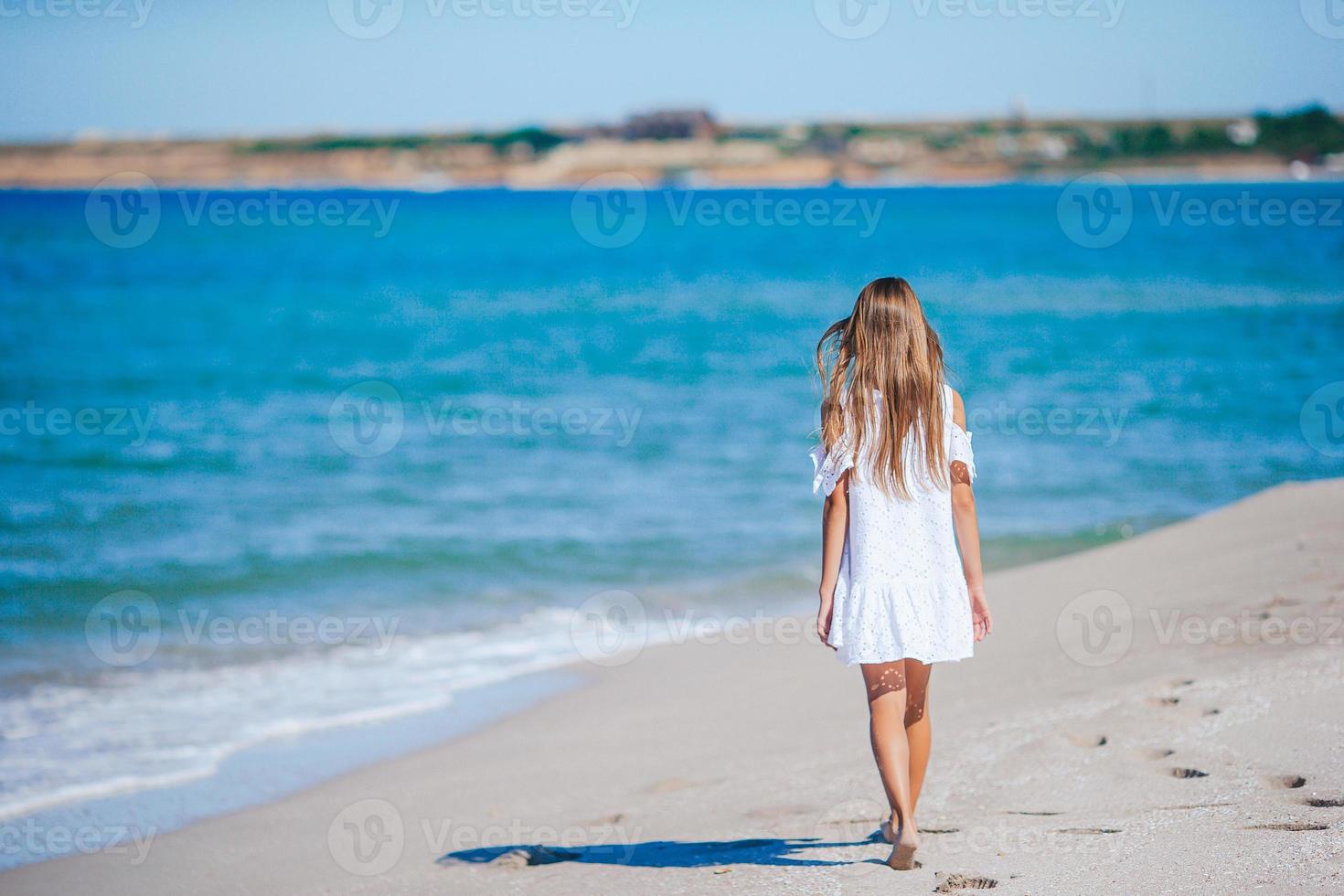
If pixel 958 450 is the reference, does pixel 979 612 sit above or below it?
below

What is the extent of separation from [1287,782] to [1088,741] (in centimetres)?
82

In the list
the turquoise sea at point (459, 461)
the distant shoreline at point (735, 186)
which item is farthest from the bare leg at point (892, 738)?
the distant shoreline at point (735, 186)

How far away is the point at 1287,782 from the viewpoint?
397 centimetres

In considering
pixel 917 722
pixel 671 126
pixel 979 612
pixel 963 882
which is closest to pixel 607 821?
pixel 917 722

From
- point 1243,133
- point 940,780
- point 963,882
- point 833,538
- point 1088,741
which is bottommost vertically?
point 963,882

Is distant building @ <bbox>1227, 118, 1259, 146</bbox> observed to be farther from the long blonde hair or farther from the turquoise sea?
the long blonde hair

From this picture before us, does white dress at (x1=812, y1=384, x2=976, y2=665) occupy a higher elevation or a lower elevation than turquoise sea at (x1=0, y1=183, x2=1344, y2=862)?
lower

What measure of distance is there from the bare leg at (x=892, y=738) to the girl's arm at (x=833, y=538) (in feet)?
0.71

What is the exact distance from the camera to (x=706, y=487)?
40.3 feet

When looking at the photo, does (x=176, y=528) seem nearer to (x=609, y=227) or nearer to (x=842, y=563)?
(x=842, y=563)

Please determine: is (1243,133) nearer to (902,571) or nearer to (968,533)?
(968,533)

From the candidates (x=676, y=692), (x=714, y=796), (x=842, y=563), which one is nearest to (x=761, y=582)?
(x=676, y=692)

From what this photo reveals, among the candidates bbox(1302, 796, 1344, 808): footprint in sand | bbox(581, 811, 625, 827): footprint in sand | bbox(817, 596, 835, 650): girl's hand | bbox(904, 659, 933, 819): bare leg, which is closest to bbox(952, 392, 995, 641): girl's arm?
bbox(904, 659, 933, 819): bare leg

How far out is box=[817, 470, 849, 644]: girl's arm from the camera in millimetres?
3756
